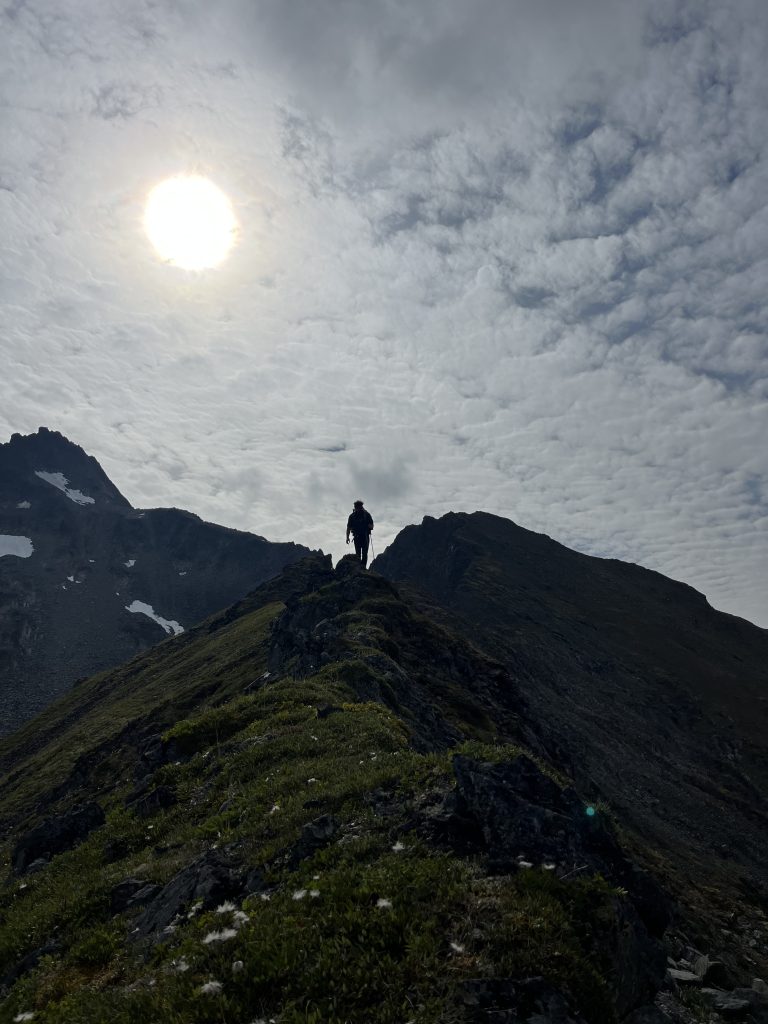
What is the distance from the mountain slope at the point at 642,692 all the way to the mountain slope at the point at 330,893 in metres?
20.6

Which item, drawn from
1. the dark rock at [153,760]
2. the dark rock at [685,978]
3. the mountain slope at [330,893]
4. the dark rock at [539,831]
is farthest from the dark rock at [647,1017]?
the dark rock at [153,760]

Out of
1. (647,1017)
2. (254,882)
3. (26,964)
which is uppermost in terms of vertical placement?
(254,882)

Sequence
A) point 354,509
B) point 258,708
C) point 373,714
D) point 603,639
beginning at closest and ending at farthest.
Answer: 1. point 373,714
2. point 258,708
3. point 354,509
4. point 603,639

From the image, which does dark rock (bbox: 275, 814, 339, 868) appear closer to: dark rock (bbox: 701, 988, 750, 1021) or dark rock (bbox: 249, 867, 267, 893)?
dark rock (bbox: 249, 867, 267, 893)

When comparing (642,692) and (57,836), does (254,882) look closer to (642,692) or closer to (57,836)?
(57,836)

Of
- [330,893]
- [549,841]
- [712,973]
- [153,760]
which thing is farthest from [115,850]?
[712,973]

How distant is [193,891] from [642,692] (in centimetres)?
12996

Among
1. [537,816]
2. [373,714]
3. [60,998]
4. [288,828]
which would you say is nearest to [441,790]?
[537,816]

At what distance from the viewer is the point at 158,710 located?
60531 mm

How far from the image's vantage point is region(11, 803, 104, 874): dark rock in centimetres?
2080

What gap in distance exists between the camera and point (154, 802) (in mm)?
20078

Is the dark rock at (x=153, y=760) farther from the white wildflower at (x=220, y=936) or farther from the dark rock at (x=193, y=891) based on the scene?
the white wildflower at (x=220, y=936)

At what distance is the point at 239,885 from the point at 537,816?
6.30 m

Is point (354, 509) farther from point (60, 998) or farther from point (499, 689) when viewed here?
point (60, 998)
